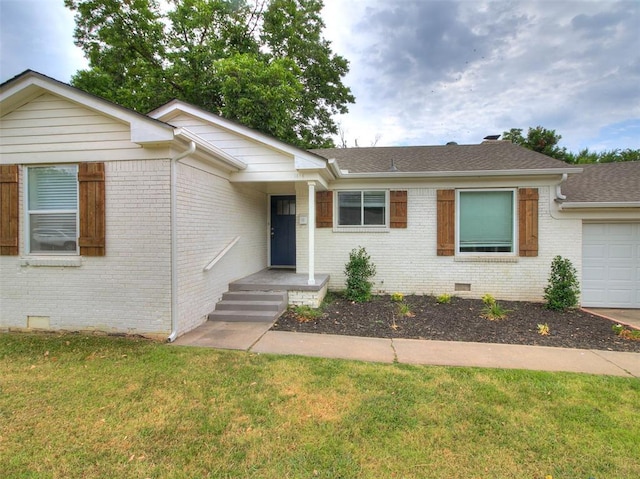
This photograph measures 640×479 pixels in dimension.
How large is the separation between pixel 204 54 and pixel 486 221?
13.5 meters

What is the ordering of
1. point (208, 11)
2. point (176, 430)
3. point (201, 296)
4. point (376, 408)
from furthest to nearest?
point (208, 11)
point (201, 296)
point (376, 408)
point (176, 430)

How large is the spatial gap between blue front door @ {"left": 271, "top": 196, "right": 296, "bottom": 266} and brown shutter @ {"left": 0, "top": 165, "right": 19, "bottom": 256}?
18.1 ft

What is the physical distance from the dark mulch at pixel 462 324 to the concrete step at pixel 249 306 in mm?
277

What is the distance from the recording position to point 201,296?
5434 mm

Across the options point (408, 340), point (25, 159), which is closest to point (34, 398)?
point (25, 159)

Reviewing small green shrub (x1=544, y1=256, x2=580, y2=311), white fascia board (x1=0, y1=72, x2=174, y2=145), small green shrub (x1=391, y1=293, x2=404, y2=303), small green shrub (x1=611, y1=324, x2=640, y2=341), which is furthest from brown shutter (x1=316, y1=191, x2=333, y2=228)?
small green shrub (x1=611, y1=324, x2=640, y2=341)

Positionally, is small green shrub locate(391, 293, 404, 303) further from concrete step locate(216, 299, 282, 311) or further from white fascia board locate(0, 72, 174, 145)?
white fascia board locate(0, 72, 174, 145)

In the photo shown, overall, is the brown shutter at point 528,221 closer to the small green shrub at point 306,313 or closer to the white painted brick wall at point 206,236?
the small green shrub at point 306,313

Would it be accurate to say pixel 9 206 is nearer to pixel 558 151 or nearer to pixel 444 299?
pixel 444 299

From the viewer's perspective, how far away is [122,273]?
15.6ft

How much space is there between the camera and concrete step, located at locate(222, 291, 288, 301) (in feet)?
20.2

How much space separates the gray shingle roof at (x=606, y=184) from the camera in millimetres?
7129

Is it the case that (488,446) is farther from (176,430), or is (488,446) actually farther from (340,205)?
(340,205)

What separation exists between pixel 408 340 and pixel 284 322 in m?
2.21
